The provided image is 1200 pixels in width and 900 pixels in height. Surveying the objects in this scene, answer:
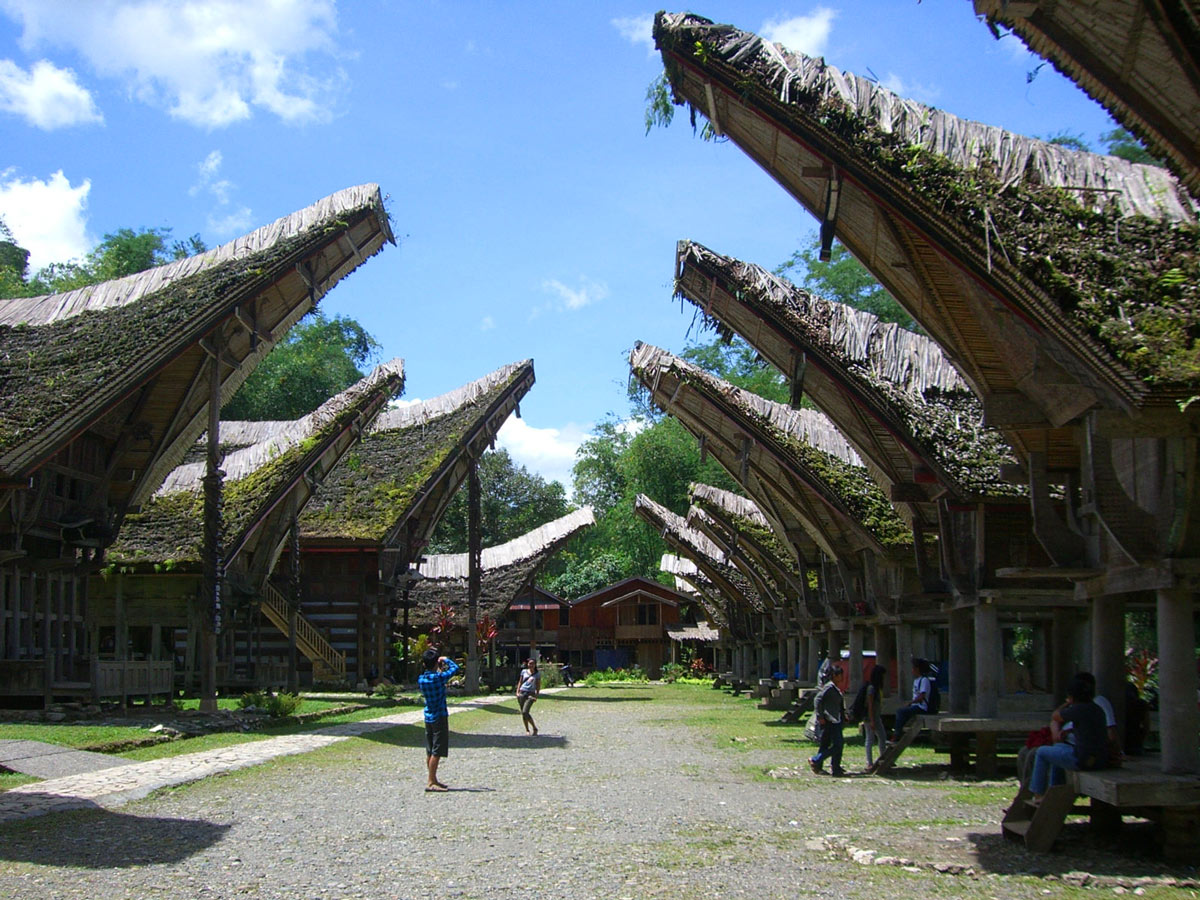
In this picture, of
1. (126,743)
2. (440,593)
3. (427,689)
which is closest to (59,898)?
(427,689)

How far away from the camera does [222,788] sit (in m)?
11.9

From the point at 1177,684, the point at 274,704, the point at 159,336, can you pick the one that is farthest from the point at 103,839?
the point at 274,704

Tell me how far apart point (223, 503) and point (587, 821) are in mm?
17926

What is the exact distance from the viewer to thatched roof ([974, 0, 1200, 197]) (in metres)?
6.26

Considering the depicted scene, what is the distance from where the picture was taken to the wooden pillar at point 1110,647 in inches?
405

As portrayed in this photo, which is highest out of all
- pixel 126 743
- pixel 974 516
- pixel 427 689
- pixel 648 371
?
pixel 648 371

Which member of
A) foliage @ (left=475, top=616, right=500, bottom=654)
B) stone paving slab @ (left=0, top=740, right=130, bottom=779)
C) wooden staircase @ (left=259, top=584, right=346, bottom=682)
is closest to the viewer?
stone paving slab @ (left=0, top=740, right=130, bottom=779)

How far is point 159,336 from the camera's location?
18500 millimetres

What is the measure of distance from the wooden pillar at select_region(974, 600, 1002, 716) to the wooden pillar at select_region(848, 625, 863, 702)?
6962mm

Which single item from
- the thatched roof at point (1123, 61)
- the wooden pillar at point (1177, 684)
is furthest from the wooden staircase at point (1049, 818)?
the thatched roof at point (1123, 61)

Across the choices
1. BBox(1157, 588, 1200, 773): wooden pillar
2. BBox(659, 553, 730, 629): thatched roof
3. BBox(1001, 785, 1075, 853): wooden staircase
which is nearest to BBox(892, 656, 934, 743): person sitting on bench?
BBox(1157, 588, 1200, 773): wooden pillar

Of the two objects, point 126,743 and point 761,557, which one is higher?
point 761,557

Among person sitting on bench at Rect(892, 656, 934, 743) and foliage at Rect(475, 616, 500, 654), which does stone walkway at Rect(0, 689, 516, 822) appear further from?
foliage at Rect(475, 616, 500, 654)

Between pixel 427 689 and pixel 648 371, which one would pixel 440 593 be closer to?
pixel 648 371
